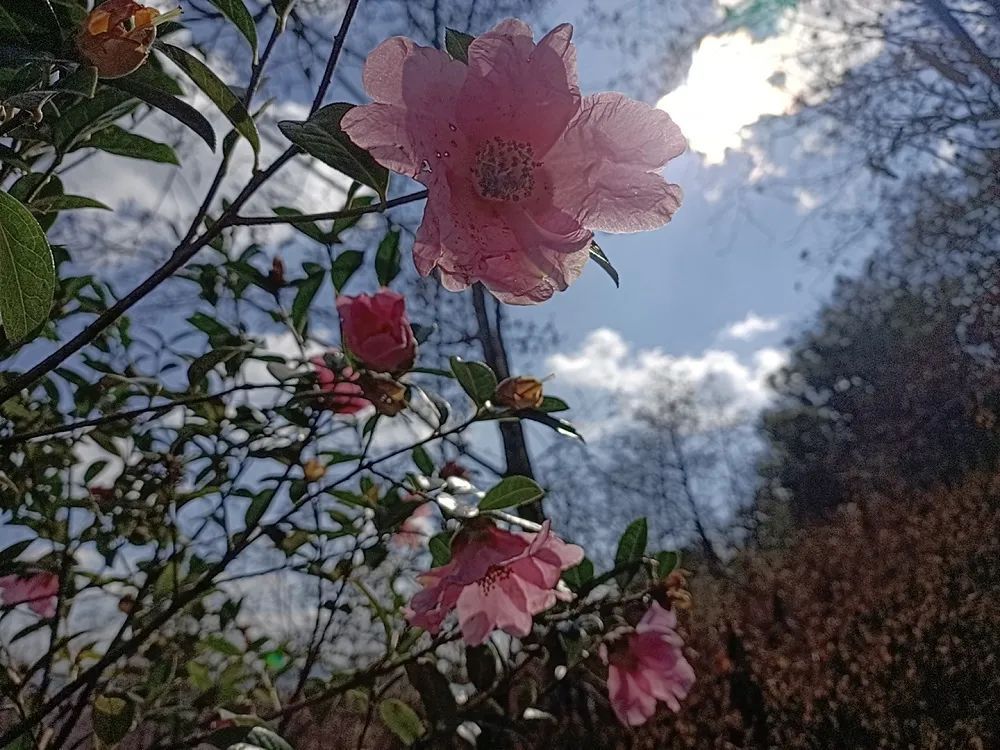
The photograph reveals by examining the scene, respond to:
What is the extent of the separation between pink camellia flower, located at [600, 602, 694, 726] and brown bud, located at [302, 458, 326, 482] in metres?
0.49

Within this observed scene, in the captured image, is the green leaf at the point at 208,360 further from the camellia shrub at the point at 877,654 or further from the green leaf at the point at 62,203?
the camellia shrub at the point at 877,654

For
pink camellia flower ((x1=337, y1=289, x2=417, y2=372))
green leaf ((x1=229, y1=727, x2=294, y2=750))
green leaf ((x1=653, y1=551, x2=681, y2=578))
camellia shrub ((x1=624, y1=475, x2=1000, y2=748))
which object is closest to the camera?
green leaf ((x1=229, y1=727, x2=294, y2=750))

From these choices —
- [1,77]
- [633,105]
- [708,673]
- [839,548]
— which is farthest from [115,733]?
[839,548]

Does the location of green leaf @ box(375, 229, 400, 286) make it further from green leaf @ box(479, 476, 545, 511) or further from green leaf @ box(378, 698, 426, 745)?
green leaf @ box(378, 698, 426, 745)

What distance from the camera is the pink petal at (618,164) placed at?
1.53ft

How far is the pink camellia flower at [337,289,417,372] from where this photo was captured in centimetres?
66

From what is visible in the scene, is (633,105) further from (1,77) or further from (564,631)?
(564,631)

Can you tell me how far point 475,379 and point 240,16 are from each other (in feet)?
1.29

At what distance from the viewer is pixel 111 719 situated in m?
0.72

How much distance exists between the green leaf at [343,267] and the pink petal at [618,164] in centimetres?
47

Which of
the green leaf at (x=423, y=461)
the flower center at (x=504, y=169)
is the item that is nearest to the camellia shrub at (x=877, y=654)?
the green leaf at (x=423, y=461)

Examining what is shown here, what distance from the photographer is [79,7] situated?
388 millimetres

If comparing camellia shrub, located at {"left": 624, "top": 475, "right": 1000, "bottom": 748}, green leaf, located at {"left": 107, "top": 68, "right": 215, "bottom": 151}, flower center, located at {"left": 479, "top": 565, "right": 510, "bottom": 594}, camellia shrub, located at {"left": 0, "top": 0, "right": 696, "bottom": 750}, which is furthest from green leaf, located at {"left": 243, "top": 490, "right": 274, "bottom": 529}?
camellia shrub, located at {"left": 624, "top": 475, "right": 1000, "bottom": 748}

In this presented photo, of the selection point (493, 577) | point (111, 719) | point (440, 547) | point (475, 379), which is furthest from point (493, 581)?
point (111, 719)
